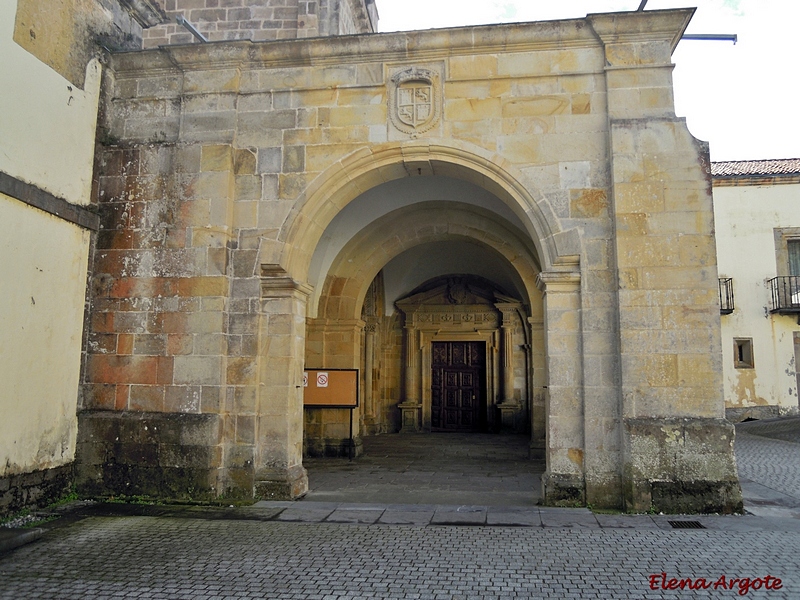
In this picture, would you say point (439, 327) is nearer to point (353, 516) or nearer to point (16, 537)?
point (353, 516)

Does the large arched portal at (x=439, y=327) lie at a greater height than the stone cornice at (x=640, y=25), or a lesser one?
lesser

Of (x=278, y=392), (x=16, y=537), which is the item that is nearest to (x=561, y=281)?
(x=278, y=392)

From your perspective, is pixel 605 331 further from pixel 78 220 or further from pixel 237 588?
pixel 78 220

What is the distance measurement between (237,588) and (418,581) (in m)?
1.02

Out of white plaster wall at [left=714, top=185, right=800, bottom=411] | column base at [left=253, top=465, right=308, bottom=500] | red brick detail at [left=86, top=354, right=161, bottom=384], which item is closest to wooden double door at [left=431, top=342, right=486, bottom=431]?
white plaster wall at [left=714, top=185, right=800, bottom=411]

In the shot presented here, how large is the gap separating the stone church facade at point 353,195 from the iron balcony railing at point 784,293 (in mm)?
11604

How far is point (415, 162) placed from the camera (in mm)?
6211

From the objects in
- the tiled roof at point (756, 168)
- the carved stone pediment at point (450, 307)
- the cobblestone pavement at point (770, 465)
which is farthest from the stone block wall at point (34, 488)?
the tiled roof at point (756, 168)

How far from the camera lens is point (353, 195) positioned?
21.7ft

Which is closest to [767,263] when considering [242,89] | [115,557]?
[242,89]

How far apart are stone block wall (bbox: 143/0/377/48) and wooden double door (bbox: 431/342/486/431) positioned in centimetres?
711

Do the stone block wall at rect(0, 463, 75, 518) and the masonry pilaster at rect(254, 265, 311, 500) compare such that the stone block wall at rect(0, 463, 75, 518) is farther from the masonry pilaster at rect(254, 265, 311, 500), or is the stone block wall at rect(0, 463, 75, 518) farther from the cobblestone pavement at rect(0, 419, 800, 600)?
the masonry pilaster at rect(254, 265, 311, 500)

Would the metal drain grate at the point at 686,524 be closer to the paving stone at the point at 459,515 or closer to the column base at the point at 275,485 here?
the paving stone at the point at 459,515

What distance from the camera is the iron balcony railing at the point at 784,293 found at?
1520 cm
